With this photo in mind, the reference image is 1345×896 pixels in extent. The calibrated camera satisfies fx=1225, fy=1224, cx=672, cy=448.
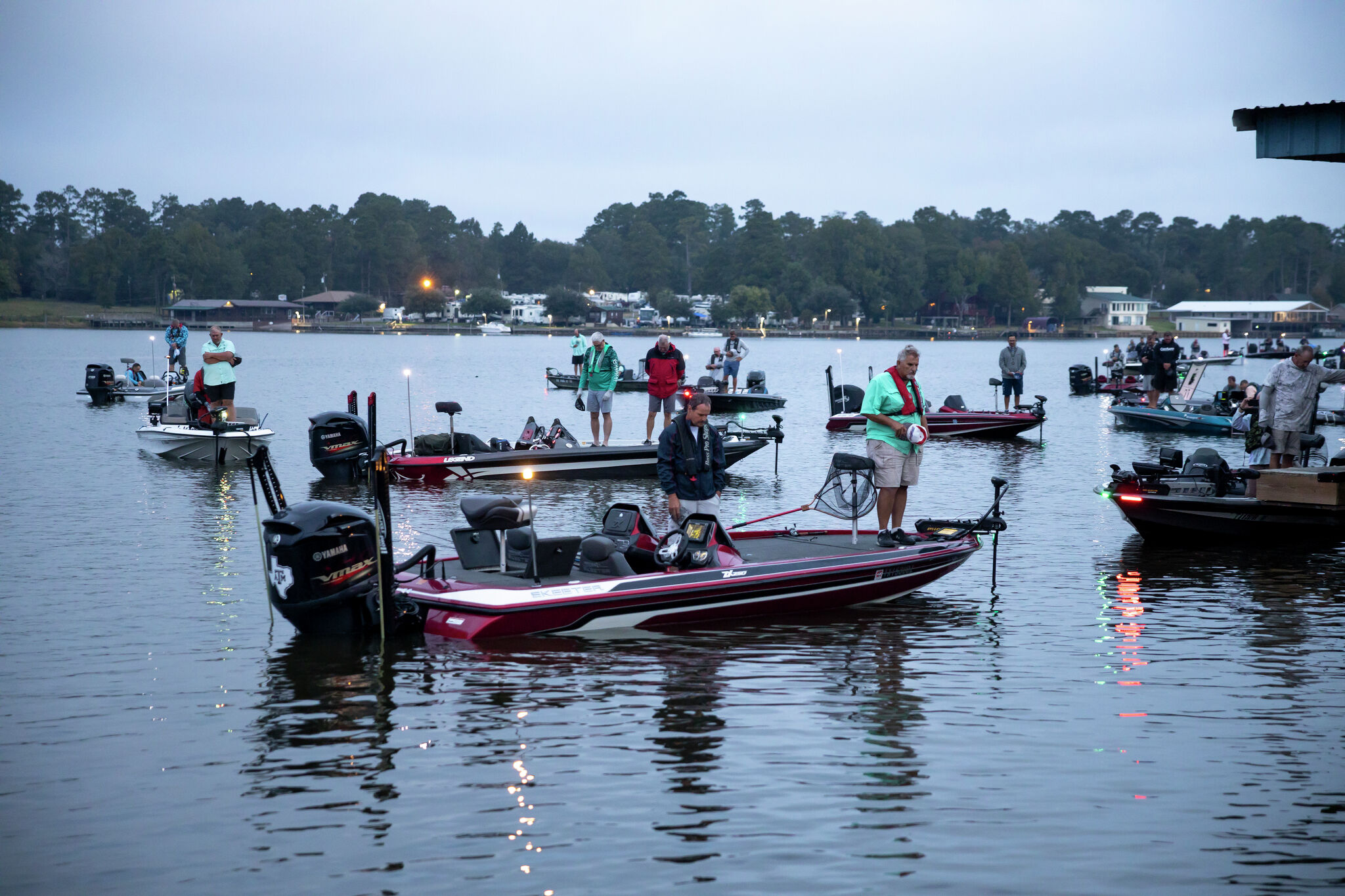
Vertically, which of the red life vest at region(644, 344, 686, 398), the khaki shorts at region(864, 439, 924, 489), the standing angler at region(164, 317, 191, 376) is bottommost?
the khaki shorts at region(864, 439, 924, 489)

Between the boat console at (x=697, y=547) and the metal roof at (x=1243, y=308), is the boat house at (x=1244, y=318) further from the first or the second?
the boat console at (x=697, y=547)

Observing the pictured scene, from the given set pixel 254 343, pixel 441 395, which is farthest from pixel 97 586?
pixel 254 343

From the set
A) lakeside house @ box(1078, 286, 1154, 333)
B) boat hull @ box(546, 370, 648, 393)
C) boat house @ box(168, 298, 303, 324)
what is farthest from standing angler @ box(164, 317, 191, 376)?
lakeside house @ box(1078, 286, 1154, 333)

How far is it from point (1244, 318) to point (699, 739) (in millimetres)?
179258

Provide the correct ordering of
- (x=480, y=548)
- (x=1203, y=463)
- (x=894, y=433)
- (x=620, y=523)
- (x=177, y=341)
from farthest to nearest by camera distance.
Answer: (x=177, y=341)
(x=1203, y=463)
(x=894, y=433)
(x=620, y=523)
(x=480, y=548)

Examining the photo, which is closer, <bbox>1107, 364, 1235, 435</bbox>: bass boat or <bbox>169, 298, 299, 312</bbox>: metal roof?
<bbox>1107, 364, 1235, 435</bbox>: bass boat

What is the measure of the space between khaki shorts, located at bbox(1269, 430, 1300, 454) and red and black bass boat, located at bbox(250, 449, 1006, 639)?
203 inches

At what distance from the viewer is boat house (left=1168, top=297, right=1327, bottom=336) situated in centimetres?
16650

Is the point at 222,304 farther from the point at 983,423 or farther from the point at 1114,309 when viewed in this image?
the point at 983,423

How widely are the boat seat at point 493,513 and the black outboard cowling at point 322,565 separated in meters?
0.88

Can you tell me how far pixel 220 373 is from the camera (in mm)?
20594

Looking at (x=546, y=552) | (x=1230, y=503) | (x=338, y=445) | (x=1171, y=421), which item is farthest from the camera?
(x=1171, y=421)

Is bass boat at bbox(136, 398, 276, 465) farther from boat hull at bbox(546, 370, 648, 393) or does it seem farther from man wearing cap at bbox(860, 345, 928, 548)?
boat hull at bbox(546, 370, 648, 393)

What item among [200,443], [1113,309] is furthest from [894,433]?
[1113,309]
